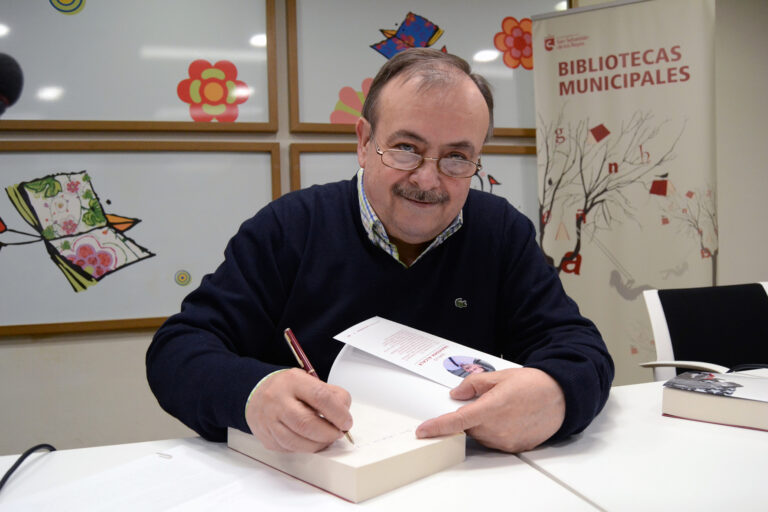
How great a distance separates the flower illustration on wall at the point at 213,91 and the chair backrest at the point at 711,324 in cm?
173

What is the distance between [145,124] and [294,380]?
1796 mm

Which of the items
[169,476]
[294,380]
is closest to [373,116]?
[294,380]

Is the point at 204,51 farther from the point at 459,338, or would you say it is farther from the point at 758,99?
the point at 758,99

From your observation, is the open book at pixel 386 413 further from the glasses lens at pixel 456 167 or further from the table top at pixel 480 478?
the glasses lens at pixel 456 167

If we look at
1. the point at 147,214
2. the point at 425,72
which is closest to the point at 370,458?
the point at 425,72

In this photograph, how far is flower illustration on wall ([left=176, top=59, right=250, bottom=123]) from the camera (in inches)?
86.7

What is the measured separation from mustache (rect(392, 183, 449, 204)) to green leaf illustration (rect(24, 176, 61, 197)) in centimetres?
161

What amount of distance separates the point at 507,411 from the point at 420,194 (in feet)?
1.66

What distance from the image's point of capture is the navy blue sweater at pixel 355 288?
110 centimetres

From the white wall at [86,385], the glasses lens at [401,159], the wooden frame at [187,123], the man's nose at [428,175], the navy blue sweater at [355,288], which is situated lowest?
the white wall at [86,385]

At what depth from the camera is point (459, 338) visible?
123cm

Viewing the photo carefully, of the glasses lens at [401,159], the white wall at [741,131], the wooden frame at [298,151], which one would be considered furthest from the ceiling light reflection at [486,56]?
the glasses lens at [401,159]

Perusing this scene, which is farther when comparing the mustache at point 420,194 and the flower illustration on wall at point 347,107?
the flower illustration on wall at point 347,107

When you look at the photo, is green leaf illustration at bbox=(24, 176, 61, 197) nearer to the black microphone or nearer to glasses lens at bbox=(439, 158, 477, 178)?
the black microphone
